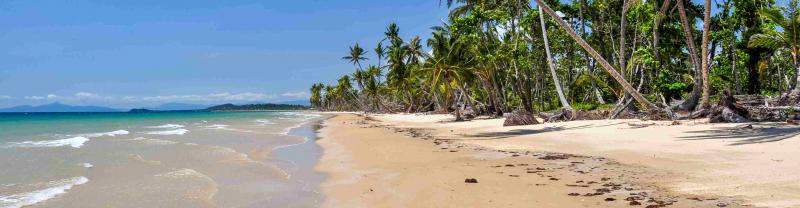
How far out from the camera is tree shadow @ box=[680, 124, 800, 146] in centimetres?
1137

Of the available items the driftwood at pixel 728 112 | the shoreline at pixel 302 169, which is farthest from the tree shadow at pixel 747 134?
the shoreline at pixel 302 169

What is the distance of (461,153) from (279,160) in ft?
15.3

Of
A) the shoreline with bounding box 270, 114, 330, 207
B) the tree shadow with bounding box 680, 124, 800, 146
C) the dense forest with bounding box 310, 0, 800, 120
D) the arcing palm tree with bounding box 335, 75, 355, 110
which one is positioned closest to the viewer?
the shoreline with bounding box 270, 114, 330, 207

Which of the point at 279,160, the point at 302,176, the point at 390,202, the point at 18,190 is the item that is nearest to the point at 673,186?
the point at 390,202

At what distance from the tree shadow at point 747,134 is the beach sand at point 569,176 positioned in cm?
33

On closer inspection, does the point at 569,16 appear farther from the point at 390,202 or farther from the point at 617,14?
the point at 390,202

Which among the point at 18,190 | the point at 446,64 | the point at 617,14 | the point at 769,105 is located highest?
the point at 617,14

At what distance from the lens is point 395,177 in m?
9.26

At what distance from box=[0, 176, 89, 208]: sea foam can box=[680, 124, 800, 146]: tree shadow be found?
42.3ft

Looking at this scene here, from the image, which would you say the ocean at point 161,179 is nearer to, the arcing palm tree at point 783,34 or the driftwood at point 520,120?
the driftwood at point 520,120

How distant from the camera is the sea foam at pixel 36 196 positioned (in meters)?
7.66

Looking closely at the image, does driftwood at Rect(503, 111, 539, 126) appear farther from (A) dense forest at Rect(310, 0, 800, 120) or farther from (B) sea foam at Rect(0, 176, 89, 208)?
(B) sea foam at Rect(0, 176, 89, 208)

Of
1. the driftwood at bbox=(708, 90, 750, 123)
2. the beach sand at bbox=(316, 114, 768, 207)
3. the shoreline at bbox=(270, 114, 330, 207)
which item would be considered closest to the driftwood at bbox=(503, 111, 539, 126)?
the driftwood at bbox=(708, 90, 750, 123)

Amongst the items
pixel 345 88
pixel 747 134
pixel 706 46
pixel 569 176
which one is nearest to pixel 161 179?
pixel 569 176
